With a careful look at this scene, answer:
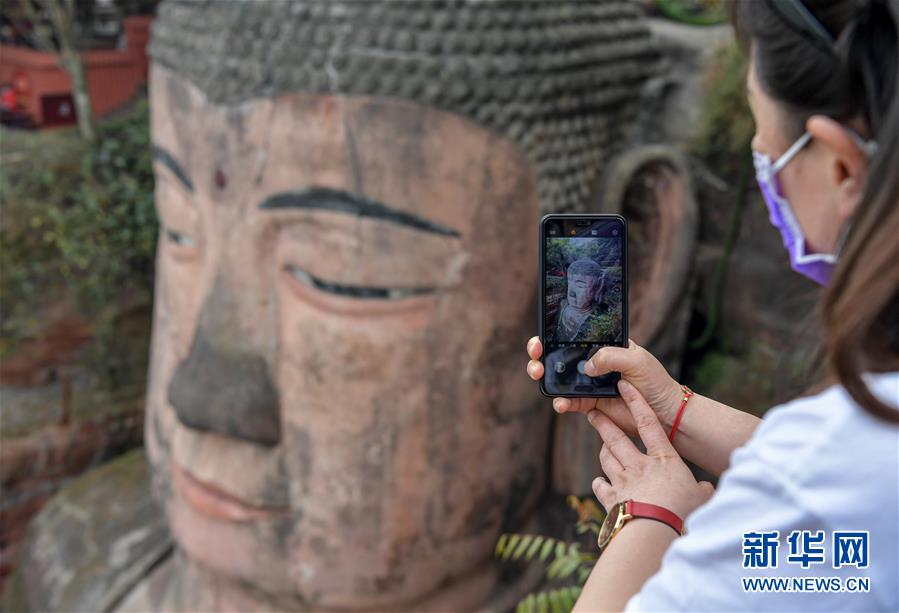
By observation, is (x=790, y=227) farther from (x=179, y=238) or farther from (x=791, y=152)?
(x=179, y=238)

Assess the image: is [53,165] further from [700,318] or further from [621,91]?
[700,318]

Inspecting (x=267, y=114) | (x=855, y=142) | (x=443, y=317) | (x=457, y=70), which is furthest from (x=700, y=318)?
(x=855, y=142)

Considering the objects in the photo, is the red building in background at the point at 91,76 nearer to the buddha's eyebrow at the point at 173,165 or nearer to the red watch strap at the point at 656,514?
the buddha's eyebrow at the point at 173,165

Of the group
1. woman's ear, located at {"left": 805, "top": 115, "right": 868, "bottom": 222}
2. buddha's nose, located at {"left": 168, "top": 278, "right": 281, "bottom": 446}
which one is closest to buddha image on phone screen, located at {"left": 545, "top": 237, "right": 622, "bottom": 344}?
woman's ear, located at {"left": 805, "top": 115, "right": 868, "bottom": 222}

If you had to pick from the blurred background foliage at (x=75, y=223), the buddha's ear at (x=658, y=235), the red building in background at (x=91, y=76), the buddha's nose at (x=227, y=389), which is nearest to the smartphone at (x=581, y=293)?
the buddha's nose at (x=227, y=389)

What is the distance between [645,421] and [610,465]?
67 millimetres

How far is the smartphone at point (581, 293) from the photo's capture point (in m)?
1.12

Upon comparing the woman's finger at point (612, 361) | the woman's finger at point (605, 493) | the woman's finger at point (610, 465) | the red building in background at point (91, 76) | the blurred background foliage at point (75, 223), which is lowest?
the blurred background foliage at point (75, 223)

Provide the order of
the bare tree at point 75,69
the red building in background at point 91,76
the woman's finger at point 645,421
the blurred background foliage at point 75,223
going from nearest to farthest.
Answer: the woman's finger at point 645,421
the blurred background foliage at point 75,223
the bare tree at point 75,69
the red building in background at point 91,76

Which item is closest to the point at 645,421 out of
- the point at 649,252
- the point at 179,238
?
the point at 649,252

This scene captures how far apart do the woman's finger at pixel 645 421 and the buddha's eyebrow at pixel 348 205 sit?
3.63 feet

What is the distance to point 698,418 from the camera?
1119 mm

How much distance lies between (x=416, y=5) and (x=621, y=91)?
661mm

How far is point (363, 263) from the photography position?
2.13 meters
